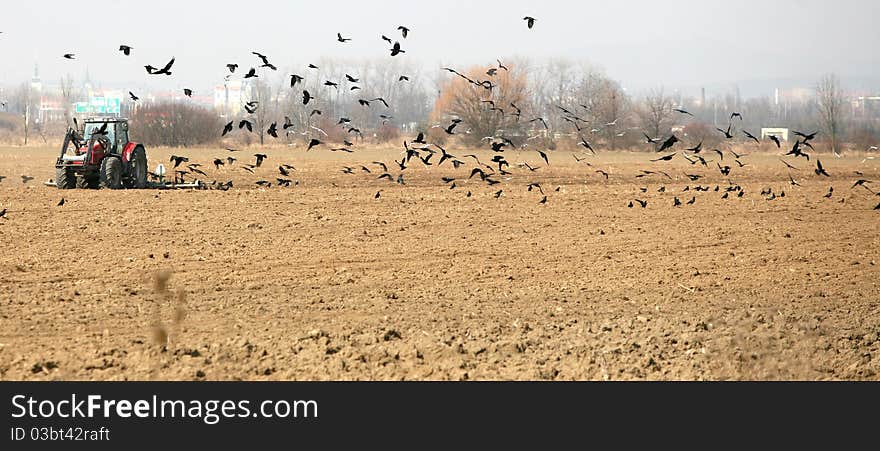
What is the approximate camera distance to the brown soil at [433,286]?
9953 millimetres

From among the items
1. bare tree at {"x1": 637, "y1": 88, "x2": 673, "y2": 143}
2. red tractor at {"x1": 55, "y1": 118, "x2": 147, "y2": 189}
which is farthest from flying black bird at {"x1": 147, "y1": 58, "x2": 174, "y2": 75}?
bare tree at {"x1": 637, "y1": 88, "x2": 673, "y2": 143}

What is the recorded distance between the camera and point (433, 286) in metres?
15.0

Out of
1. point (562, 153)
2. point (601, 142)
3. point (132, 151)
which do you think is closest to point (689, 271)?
point (132, 151)

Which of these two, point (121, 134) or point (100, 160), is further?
point (121, 134)

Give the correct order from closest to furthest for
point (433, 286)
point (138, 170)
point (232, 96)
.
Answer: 1. point (433, 286)
2. point (138, 170)
3. point (232, 96)

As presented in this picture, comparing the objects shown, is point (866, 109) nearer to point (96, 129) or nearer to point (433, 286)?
point (96, 129)

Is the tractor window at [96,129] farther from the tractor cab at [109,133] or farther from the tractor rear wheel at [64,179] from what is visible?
the tractor rear wheel at [64,179]

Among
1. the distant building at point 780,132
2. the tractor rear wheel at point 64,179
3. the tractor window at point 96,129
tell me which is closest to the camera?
the tractor window at point 96,129

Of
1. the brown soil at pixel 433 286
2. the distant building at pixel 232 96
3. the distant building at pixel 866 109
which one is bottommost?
the brown soil at pixel 433 286

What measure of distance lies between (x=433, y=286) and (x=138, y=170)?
16465 mm

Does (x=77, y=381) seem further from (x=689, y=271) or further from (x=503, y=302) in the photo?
(x=689, y=271)

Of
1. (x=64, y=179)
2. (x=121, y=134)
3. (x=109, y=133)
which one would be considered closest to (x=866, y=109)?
(x=121, y=134)

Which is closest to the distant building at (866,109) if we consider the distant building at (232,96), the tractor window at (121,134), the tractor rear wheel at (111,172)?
the distant building at (232,96)

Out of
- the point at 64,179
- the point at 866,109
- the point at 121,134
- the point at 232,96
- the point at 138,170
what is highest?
the point at 232,96
